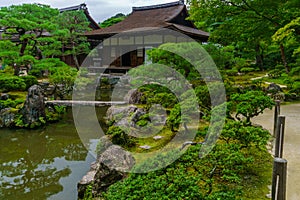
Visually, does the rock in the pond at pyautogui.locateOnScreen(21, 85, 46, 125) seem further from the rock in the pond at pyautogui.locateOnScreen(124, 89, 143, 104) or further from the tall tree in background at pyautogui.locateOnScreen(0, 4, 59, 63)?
the tall tree in background at pyautogui.locateOnScreen(0, 4, 59, 63)

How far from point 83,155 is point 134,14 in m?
17.5

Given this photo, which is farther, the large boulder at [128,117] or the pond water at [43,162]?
the large boulder at [128,117]

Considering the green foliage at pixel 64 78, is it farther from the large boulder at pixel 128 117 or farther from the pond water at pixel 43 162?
the large boulder at pixel 128 117

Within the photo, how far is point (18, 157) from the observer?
7.76 m

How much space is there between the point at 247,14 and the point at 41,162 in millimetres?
7227

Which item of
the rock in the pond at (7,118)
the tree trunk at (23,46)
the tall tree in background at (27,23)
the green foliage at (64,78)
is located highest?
the tall tree in background at (27,23)

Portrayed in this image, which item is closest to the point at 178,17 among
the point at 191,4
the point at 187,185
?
the point at 191,4

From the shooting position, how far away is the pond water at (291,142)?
13.2ft

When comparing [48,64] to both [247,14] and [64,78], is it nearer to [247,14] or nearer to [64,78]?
[64,78]

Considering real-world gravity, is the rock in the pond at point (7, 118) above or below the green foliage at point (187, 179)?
below

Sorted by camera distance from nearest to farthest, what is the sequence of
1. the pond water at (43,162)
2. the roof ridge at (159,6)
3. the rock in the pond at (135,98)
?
the pond water at (43,162), the rock in the pond at (135,98), the roof ridge at (159,6)

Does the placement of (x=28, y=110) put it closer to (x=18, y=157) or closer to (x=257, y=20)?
(x=18, y=157)

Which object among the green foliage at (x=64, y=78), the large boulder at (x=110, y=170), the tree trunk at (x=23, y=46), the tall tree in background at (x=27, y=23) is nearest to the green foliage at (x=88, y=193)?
the large boulder at (x=110, y=170)

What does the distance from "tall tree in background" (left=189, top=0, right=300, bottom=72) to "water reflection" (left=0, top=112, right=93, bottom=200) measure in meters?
5.56
